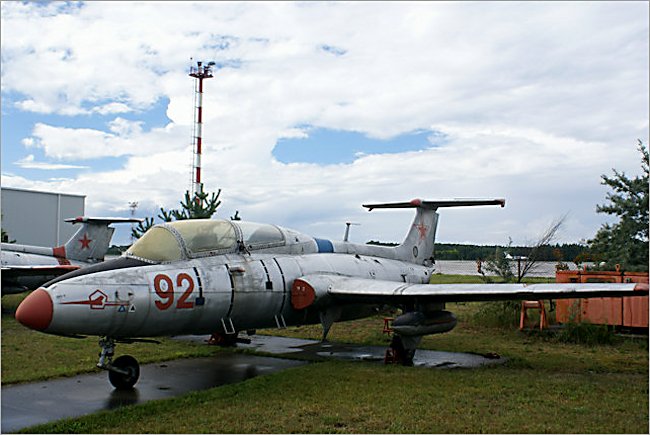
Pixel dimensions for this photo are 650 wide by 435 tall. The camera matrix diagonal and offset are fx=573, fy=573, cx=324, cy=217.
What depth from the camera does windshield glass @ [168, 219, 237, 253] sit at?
348 inches

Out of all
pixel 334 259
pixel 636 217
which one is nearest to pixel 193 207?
pixel 334 259

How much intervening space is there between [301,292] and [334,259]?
165 centimetres

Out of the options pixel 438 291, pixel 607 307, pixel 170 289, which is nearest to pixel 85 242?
pixel 170 289

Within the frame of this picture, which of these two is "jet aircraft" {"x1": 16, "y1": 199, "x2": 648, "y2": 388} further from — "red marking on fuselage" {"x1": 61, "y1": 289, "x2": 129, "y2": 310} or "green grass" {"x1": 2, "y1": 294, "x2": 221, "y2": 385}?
"green grass" {"x1": 2, "y1": 294, "x2": 221, "y2": 385}

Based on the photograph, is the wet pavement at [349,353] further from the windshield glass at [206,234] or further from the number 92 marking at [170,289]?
the number 92 marking at [170,289]

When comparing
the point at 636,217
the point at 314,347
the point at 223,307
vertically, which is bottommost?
the point at 314,347

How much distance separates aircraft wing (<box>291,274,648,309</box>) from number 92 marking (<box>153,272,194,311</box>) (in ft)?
7.09

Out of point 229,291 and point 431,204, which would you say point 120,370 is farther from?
point 431,204

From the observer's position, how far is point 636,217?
1484 cm

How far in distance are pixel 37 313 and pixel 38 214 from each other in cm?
3431

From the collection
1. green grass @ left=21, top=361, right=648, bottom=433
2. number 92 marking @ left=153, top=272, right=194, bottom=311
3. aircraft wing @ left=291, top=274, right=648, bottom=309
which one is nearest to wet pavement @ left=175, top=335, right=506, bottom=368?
aircraft wing @ left=291, top=274, right=648, bottom=309

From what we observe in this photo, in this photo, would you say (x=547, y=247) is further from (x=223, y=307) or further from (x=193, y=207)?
(x=223, y=307)

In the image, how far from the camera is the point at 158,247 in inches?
336

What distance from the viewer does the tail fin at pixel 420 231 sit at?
553 inches
